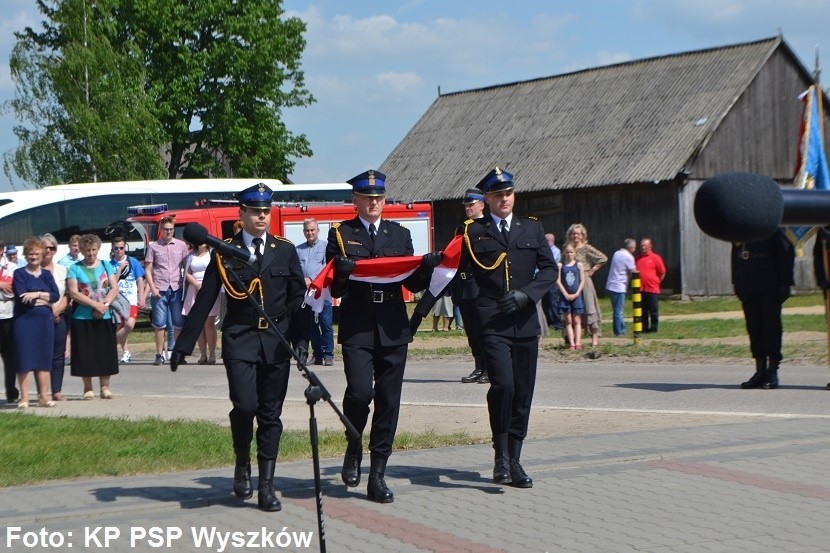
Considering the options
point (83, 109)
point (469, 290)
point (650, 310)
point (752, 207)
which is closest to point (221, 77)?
point (83, 109)

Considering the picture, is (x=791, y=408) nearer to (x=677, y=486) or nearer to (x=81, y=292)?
(x=677, y=486)

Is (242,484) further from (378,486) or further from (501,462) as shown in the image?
(501,462)

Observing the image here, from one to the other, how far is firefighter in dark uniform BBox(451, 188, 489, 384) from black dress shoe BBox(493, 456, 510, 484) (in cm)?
83

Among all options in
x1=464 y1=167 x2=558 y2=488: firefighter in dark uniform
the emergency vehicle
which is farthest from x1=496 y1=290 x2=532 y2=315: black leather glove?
the emergency vehicle

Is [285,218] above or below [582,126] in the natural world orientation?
below

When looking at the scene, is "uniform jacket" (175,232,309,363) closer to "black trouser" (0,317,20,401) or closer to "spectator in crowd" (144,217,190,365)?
"black trouser" (0,317,20,401)

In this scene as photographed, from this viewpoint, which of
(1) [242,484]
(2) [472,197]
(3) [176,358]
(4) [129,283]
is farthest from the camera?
(4) [129,283]

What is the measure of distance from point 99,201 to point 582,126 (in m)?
16.4

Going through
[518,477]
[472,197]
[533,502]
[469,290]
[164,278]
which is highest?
[472,197]

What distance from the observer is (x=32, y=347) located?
534 inches

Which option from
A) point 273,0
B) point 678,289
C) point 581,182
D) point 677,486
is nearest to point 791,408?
point 677,486

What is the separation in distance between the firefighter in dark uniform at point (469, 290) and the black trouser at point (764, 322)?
117 inches

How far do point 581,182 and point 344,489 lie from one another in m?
31.2

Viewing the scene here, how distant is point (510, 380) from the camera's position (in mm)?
8492
